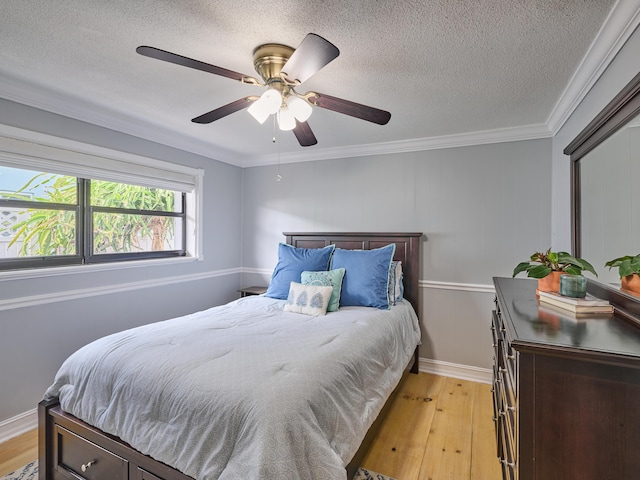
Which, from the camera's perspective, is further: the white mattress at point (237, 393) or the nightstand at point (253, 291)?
the nightstand at point (253, 291)

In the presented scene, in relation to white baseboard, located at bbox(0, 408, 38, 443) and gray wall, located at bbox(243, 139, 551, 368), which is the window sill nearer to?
white baseboard, located at bbox(0, 408, 38, 443)

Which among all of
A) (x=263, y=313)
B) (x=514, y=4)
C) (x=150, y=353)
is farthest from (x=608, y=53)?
(x=150, y=353)

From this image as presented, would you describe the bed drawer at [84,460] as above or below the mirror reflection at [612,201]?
below

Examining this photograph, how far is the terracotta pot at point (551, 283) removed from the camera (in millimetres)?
1486

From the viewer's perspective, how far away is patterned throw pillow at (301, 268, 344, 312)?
2698 mm

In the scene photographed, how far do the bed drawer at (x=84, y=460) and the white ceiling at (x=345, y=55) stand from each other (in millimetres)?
2012

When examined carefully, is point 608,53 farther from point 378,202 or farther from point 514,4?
point 378,202

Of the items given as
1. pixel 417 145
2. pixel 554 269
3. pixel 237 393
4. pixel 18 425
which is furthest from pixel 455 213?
pixel 18 425

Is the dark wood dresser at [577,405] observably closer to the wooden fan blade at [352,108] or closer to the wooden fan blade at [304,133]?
the wooden fan blade at [352,108]

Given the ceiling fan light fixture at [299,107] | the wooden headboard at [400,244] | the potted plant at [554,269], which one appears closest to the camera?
the potted plant at [554,269]

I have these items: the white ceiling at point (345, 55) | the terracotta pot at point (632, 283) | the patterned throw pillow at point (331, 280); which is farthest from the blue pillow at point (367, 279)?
the terracotta pot at point (632, 283)

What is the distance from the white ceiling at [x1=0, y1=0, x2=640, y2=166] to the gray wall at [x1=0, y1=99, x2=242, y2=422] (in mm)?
167

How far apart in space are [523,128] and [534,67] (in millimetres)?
1099

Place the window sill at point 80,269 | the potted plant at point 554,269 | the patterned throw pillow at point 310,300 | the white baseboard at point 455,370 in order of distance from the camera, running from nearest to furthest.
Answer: the potted plant at point 554,269, the window sill at point 80,269, the patterned throw pillow at point 310,300, the white baseboard at point 455,370
